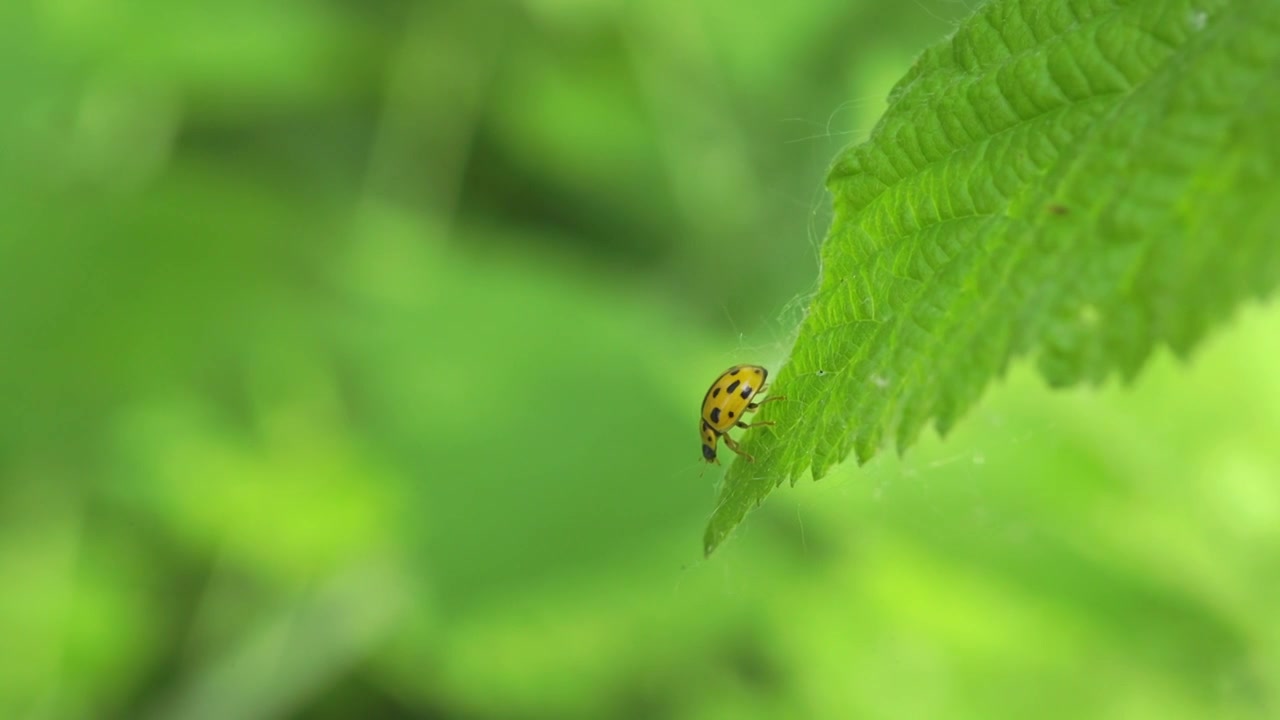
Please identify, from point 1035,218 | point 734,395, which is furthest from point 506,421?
point 1035,218

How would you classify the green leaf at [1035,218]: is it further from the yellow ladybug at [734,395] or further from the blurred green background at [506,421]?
the blurred green background at [506,421]

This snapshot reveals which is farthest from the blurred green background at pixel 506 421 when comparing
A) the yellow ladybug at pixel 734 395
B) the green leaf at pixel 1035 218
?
the green leaf at pixel 1035 218

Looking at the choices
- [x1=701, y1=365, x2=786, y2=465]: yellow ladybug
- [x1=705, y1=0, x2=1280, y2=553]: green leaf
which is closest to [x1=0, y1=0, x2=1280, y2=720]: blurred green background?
[x1=701, y1=365, x2=786, y2=465]: yellow ladybug

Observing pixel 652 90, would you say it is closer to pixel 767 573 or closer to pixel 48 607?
pixel 767 573

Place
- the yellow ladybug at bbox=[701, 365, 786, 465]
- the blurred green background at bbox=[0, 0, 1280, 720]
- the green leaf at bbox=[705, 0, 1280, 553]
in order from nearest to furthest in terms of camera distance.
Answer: the green leaf at bbox=[705, 0, 1280, 553]
the yellow ladybug at bbox=[701, 365, 786, 465]
the blurred green background at bbox=[0, 0, 1280, 720]

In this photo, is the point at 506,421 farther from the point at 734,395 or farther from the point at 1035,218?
the point at 1035,218

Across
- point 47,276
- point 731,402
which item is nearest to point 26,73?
point 47,276

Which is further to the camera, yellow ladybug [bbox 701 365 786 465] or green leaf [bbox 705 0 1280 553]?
yellow ladybug [bbox 701 365 786 465]

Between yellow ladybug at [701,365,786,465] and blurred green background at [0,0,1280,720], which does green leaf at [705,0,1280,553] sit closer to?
yellow ladybug at [701,365,786,465]
